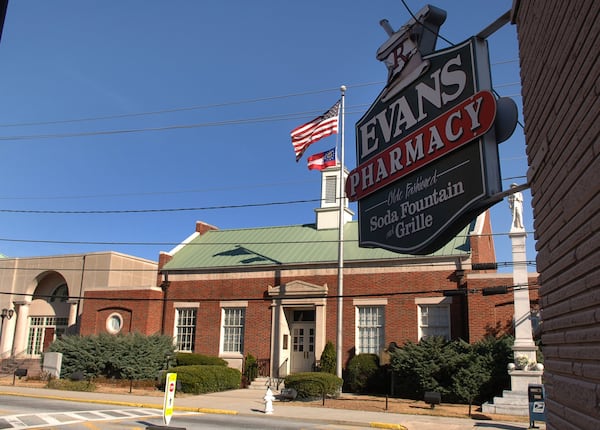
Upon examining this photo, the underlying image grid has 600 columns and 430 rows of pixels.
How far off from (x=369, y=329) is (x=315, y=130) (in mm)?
9979

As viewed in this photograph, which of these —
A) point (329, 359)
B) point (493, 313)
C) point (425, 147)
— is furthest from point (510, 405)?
point (425, 147)

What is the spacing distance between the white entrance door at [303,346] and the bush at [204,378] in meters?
3.56

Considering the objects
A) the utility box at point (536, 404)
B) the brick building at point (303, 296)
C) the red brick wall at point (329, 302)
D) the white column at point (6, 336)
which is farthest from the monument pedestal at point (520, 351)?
the white column at point (6, 336)

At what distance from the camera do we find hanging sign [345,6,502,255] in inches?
216

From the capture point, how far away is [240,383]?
27453 mm

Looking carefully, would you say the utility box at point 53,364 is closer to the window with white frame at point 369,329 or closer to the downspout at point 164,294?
the downspout at point 164,294

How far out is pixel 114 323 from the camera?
3231 centimetres

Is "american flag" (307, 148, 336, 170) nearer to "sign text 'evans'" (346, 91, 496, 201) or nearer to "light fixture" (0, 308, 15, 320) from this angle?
"sign text 'evans'" (346, 91, 496, 201)

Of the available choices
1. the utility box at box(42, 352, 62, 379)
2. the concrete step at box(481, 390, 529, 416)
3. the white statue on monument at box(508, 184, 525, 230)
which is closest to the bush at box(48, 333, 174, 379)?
the utility box at box(42, 352, 62, 379)

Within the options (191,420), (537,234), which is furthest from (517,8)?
(191,420)

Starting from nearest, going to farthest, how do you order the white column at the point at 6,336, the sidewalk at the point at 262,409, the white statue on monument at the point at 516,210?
the sidewalk at the point at 262,409
the white statue on monument at the point at 516,210
the white column at the point at 6,336

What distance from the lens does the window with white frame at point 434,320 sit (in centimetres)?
2534

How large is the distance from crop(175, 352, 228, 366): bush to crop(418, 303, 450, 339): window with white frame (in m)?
10.4

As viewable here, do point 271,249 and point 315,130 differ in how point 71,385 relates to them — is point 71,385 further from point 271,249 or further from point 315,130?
point 315,130
